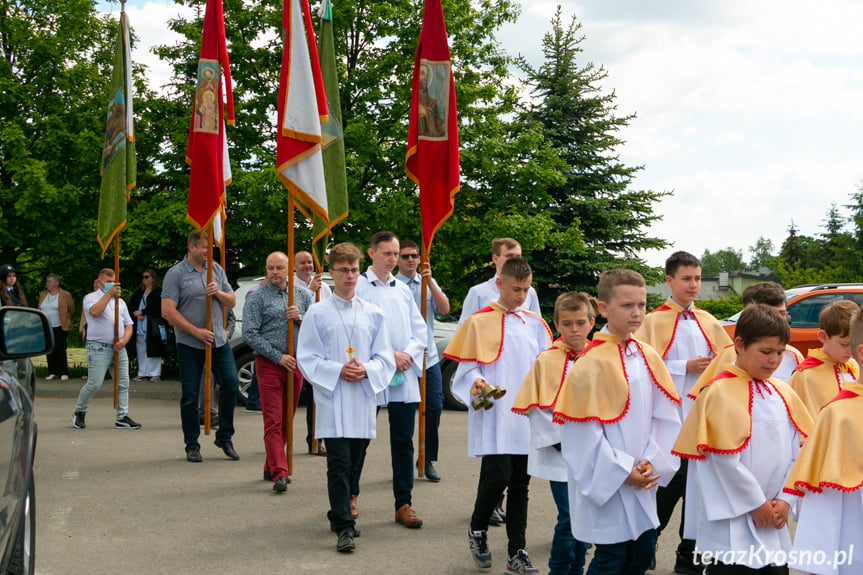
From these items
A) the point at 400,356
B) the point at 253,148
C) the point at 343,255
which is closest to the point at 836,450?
the point at 343,255

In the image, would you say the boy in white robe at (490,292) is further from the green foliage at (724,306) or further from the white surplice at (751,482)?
the green foliage at (724,306)

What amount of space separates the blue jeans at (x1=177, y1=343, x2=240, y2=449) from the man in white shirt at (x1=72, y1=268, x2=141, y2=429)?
2.78 metres

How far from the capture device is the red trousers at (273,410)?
7379 millimetres

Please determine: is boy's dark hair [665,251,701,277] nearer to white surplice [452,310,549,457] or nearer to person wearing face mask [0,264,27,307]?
white surplice [452,310,549,457]

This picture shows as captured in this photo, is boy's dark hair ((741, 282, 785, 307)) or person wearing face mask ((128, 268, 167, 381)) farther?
person wearing face mask ((128, 268, 167, 381))

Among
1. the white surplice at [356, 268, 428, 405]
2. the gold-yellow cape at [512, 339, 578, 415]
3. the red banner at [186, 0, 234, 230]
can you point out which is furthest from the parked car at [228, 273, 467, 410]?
the gold-yellow cape at [512, 339, 578, 415]

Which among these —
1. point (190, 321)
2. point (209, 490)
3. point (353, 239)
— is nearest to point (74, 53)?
point (353, 239)

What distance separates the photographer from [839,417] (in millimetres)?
3186

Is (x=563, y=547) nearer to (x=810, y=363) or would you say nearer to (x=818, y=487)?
(x=818, y=487)

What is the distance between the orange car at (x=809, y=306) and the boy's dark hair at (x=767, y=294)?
7.47m

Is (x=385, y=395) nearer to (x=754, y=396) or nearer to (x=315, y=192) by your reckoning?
(x=315, y=192)

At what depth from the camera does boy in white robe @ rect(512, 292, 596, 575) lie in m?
4.81

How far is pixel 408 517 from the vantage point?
6.14 meters

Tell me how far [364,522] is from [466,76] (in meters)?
13.9
